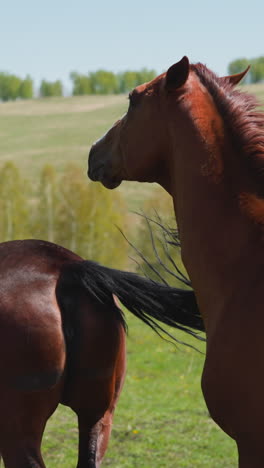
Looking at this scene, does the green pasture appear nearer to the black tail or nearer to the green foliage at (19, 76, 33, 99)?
the black tail

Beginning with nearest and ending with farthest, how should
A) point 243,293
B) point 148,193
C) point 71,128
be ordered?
1. point 243,293
2. point 148,193
3. point 71,128

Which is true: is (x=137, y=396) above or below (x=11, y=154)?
above

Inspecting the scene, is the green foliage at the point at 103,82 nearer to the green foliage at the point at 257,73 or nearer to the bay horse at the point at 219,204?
the green foliage at the point at 257,73

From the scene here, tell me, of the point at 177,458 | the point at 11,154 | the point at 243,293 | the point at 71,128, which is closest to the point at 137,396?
the point at 177,458

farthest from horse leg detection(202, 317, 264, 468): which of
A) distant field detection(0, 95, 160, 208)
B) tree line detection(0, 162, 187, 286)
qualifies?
distant field detection(0, 95, 160, 208)

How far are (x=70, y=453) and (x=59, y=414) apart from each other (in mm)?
1714

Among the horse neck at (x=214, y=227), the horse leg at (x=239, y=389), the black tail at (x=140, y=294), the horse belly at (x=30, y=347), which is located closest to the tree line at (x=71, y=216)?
the black tail at (x=140, y=294)

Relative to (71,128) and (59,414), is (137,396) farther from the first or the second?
(71,128)

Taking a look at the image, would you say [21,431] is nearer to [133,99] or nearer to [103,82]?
[133,99]

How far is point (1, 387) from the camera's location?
393cm

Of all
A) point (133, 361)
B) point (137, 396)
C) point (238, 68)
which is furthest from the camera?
point (238, 68)

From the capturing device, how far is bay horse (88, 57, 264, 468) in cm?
306

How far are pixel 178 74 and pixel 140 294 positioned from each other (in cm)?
151

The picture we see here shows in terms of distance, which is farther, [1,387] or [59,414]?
[59,414]
